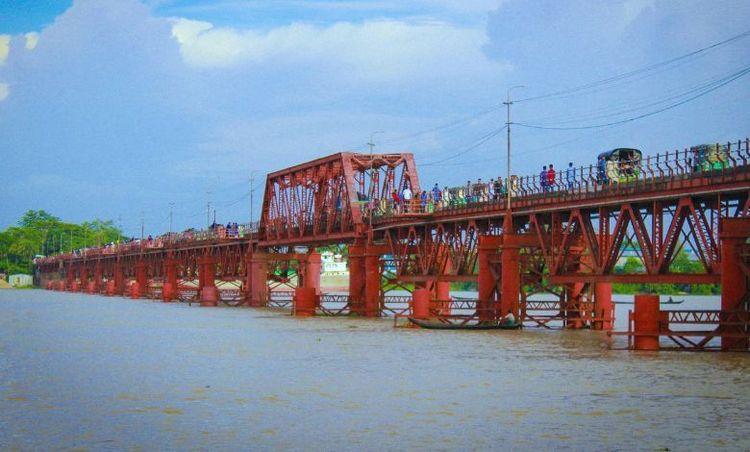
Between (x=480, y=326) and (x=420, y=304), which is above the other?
(x=420, y=304)

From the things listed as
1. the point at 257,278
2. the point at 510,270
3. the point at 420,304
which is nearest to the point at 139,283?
the point at 257,278

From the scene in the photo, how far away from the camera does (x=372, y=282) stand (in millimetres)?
82938

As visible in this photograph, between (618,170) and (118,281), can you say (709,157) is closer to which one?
(618,170)

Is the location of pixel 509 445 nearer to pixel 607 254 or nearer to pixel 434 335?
pixel 607 254

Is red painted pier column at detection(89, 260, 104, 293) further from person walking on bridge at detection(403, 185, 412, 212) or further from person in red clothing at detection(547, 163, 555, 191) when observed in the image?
person in red clothing at detection(547, 163, 555, 191)

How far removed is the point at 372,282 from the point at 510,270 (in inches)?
864

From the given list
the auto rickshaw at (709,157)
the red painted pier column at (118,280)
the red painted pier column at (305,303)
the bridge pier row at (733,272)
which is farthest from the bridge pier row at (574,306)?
the red painted pier column at (118,280)

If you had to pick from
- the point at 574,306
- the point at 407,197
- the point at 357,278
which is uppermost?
the point at 407,197

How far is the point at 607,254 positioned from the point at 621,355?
346 inches

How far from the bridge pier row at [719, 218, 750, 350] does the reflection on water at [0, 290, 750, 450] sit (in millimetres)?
1922

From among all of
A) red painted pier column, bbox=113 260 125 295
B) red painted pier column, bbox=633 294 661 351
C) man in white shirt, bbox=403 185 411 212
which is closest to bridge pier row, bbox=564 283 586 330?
man in white shirt, bbox=403 185 411 212

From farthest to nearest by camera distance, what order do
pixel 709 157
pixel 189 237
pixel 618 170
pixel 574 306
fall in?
1. pixel 189 237
2. pixel 574 306
3. pixel 618 170
4. pixel 709 157

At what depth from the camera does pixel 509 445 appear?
25.0 m

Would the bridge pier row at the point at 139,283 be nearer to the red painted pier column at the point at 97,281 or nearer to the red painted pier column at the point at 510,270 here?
the red painted pier column at the point at 97,281
